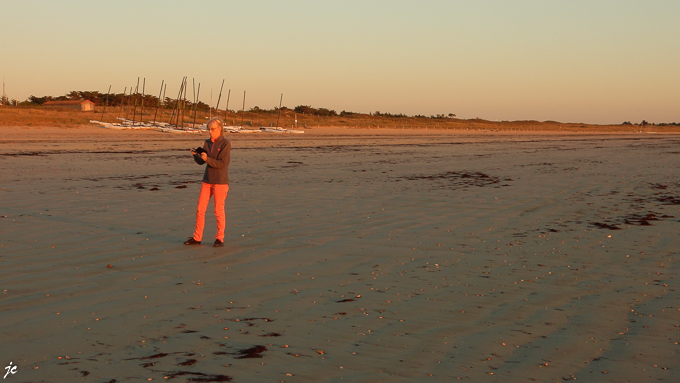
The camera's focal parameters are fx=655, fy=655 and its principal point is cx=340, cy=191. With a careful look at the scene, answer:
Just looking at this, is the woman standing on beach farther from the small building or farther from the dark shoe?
the small building

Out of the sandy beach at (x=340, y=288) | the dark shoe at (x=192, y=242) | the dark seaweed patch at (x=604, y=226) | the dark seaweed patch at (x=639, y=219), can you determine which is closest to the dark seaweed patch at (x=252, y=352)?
the sandy beach at (x=340, y=288)

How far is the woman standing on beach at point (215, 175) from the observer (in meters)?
8.34

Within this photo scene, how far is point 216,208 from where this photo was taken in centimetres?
838

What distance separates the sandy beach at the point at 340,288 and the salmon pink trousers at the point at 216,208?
0.21 meters

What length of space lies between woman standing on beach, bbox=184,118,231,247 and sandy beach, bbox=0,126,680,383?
0.23 metres

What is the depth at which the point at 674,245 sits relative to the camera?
8641 mm

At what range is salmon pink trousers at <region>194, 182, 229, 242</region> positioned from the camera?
8320 mm

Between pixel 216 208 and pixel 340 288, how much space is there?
268 cm

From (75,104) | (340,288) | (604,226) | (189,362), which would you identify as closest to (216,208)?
(340,288)

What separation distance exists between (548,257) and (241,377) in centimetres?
493

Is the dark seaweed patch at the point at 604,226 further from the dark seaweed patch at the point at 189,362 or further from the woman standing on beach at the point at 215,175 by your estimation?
the dark seaweed patch at the point at 189,362

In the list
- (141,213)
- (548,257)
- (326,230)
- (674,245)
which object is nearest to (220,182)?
(326,230)

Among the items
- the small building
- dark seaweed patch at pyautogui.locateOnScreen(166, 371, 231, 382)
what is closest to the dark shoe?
dark seaweed patch at pyautogui.locateOnScreen(166, 371, 231, 382)

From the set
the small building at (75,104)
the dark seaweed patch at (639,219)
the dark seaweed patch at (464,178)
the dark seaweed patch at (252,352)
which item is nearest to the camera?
the dark seaweed patch at (252,352)
